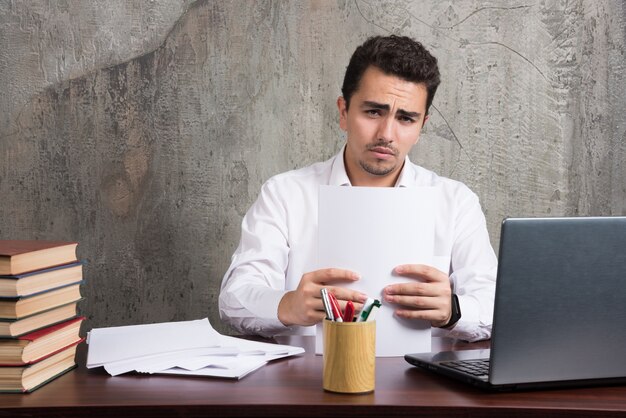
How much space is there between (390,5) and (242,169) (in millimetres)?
819

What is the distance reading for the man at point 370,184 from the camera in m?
1.94

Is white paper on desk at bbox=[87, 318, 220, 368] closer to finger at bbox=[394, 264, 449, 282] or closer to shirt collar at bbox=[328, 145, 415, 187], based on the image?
finger at bbox=[394, 264, 449, 282]

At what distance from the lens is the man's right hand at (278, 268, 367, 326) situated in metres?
1.35

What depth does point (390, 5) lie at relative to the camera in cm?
273

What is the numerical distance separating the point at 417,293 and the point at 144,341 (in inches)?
20.4

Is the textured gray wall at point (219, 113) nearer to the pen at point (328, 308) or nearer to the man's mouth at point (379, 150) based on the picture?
the man's mouth at point (379, 150)

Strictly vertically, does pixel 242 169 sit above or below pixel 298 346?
above

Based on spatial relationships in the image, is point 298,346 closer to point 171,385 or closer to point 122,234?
point 171,385

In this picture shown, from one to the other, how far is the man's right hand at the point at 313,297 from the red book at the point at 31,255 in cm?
44

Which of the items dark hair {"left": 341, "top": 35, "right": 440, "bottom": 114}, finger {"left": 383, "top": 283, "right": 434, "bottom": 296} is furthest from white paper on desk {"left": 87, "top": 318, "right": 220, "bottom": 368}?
dark hair {"left": 341, "top": 35, "right": 440, "bottom": 114}

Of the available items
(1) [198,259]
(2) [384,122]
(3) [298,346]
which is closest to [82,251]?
(1) [198,259]

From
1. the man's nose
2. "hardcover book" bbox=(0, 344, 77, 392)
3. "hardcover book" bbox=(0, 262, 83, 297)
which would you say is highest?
the man's nose

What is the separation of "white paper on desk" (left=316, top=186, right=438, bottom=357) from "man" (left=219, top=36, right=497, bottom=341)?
1.34 feet

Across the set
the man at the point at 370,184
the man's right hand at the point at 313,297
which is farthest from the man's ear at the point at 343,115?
the man's right hand at the point at 313,297
